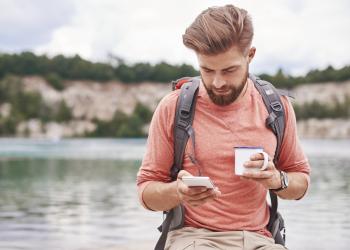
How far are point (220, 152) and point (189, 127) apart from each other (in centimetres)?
18

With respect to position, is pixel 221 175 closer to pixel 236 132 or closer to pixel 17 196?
pixel 236 132

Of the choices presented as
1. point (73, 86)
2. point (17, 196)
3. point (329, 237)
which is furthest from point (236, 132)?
point (73, 86)

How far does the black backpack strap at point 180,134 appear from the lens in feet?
11.3

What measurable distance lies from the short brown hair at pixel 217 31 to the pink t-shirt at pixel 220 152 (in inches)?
12.7

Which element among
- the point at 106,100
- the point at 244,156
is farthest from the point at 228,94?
the point at 106,100

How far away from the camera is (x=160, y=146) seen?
350 cm

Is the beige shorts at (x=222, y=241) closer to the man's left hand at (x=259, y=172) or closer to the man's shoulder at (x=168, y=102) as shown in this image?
the man's left hand at (x=259, y=172)

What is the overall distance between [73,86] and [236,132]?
12027 cm

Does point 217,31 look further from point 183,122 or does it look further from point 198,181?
point 198,181

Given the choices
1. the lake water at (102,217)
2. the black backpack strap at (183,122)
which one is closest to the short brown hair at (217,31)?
the black backpack strap at (183,122)

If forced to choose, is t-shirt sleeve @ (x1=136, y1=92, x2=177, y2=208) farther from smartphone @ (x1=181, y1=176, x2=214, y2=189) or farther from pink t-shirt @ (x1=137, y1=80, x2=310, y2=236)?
smartphone @ (x1=181, y1=176, x2=214, y2=189)

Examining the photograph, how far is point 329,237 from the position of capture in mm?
8523

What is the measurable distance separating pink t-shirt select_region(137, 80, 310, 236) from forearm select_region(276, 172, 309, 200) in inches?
3.8

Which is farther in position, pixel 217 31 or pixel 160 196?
pixel 160 196
